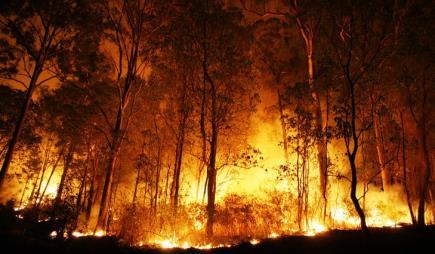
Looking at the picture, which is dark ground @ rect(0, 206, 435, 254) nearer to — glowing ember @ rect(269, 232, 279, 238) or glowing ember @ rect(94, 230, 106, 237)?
glowing ember @ rect(269, 232, 279, 238)

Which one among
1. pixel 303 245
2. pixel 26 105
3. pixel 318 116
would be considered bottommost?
pixel 303 245

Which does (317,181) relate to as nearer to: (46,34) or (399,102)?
(399,102)

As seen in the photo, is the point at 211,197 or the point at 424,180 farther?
the point at 424,180

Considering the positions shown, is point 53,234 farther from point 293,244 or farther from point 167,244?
point 293,244

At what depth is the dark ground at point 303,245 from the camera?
7672mm

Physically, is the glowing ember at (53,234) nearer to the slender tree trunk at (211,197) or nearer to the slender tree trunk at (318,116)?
the slender tree trunk at (211,197)

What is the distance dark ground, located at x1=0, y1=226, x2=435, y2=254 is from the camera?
767 centimetres

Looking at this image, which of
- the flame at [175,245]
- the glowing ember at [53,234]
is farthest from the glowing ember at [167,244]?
the glowing ember at [53,234]

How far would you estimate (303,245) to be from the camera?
27.7 ft

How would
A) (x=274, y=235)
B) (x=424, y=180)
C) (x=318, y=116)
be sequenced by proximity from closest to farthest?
(x=274, y=235)
(x=424, y=180)
(x=318, y=116)

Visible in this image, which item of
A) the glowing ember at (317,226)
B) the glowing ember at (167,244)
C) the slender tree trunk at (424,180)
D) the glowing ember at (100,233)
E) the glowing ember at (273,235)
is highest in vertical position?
the slender tree trunk at (424,180)

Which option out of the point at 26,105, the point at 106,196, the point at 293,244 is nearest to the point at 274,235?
the point at 293,244

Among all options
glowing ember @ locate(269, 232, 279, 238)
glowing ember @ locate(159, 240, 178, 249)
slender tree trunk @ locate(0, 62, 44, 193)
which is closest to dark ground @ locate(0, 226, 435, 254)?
glowing ember @ locate(159, 240, 178, 249)

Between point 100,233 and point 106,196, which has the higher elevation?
point 106,196
